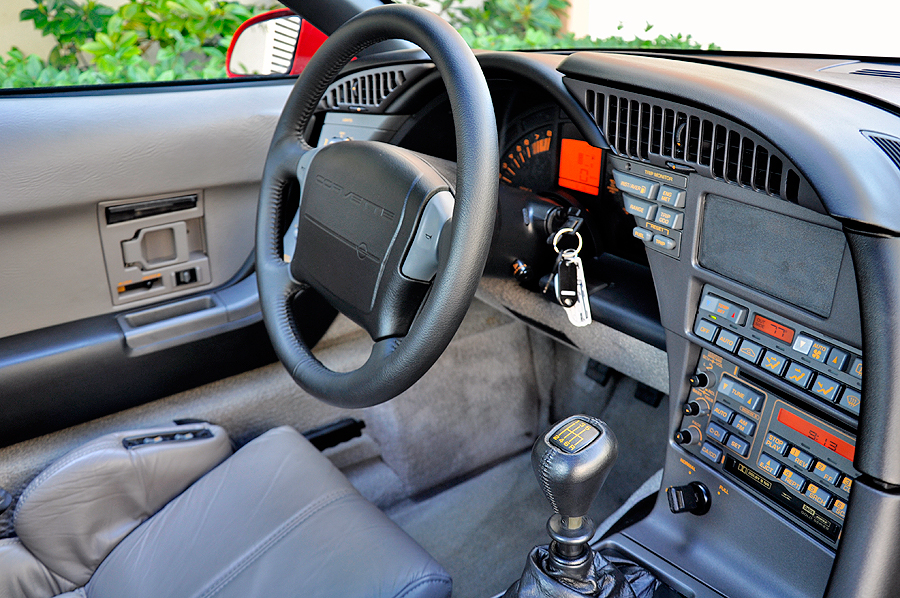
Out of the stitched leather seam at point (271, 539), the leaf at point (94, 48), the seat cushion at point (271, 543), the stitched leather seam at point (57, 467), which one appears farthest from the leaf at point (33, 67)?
the stitched leather seam at point (271, 539)

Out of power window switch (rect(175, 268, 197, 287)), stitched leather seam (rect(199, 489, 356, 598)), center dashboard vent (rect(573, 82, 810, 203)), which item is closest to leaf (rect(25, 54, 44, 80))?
power window switch (rect(175, 268, 197, 287))

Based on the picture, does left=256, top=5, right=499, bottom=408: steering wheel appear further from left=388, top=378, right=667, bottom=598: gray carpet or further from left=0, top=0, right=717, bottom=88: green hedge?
left=388, top=378, right=667, bottom=598: gray carpet

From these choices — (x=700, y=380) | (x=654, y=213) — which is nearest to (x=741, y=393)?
(x=700, y=380)

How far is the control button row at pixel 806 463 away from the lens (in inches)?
34.6

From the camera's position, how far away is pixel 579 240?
1311 mm

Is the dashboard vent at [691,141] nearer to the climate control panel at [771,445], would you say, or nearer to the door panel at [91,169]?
the climate control panel at [771,445]

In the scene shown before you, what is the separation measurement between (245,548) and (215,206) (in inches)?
31.1

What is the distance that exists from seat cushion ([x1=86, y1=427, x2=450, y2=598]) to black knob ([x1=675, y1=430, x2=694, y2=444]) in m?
0.42

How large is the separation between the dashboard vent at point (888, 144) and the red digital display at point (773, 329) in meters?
0.24

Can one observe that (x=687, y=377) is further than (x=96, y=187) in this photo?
No

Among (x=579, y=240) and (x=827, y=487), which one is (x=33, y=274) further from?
(x=827, y=487)

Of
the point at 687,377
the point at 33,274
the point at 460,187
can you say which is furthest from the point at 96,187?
the point at 687,377

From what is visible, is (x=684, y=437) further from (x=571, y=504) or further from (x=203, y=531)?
(x=203, y=531)

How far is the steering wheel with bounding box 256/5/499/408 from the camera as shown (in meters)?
0.87
